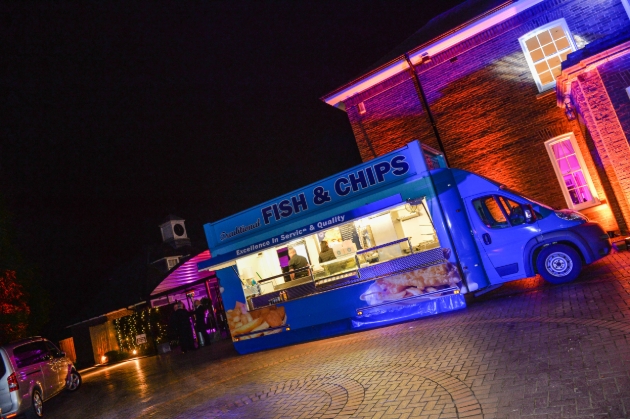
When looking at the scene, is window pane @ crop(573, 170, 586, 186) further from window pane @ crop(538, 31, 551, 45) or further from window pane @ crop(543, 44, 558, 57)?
window pane @ crop(538, 31, 551, 45)

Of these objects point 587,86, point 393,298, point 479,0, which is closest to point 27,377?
point 393,298

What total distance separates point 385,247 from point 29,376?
8787 millimetres

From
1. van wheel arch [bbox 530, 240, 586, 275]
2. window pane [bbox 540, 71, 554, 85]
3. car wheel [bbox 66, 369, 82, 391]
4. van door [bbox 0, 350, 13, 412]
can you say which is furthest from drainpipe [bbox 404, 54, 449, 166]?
car wheel [bbox 66, 369, 82, 391]

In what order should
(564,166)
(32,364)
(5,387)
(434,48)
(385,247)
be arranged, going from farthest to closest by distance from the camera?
(434,48) < (564,166) < (385,247) < (32,364) < (5,387)

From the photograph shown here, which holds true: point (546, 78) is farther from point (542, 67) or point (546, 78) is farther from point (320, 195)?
point (320, 195)

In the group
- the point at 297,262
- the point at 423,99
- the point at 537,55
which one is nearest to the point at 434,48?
the point at 423,99

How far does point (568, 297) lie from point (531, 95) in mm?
7885

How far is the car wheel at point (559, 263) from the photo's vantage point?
837 cm

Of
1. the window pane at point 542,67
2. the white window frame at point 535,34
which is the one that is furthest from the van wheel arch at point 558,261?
the window pane at point 542,67

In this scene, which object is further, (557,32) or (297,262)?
Result: (557,32)

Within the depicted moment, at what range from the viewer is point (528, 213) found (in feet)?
28.0

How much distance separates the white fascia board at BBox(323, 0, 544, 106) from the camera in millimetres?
12766

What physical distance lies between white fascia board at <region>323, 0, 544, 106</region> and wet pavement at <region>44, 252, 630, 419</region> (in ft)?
26.4

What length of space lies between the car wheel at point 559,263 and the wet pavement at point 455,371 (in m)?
0.22
